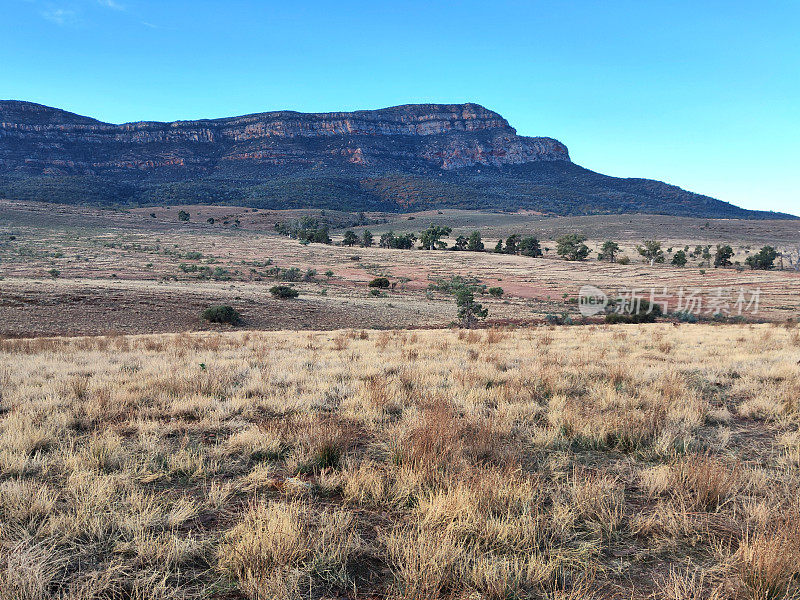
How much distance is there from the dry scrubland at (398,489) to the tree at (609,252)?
65.2m

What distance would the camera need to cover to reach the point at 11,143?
160 m

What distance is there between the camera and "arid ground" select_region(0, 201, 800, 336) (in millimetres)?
24688

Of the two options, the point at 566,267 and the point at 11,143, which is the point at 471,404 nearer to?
the point at 566,267

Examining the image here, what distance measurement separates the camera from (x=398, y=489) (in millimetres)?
3434

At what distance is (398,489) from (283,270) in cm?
4432

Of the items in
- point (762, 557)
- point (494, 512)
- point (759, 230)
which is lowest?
point (494, 512)

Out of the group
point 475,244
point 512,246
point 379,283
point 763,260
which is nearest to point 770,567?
point 379,283

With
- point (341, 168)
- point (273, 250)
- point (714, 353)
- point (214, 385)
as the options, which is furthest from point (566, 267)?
point (341, 168)

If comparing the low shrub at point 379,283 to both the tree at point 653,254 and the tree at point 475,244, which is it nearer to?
the tree at point 475,244

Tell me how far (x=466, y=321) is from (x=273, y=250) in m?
45.2

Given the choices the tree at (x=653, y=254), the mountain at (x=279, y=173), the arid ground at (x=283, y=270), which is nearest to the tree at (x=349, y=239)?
the arid ground at (x=283, y=270)

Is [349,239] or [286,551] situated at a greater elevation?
[349,239]
